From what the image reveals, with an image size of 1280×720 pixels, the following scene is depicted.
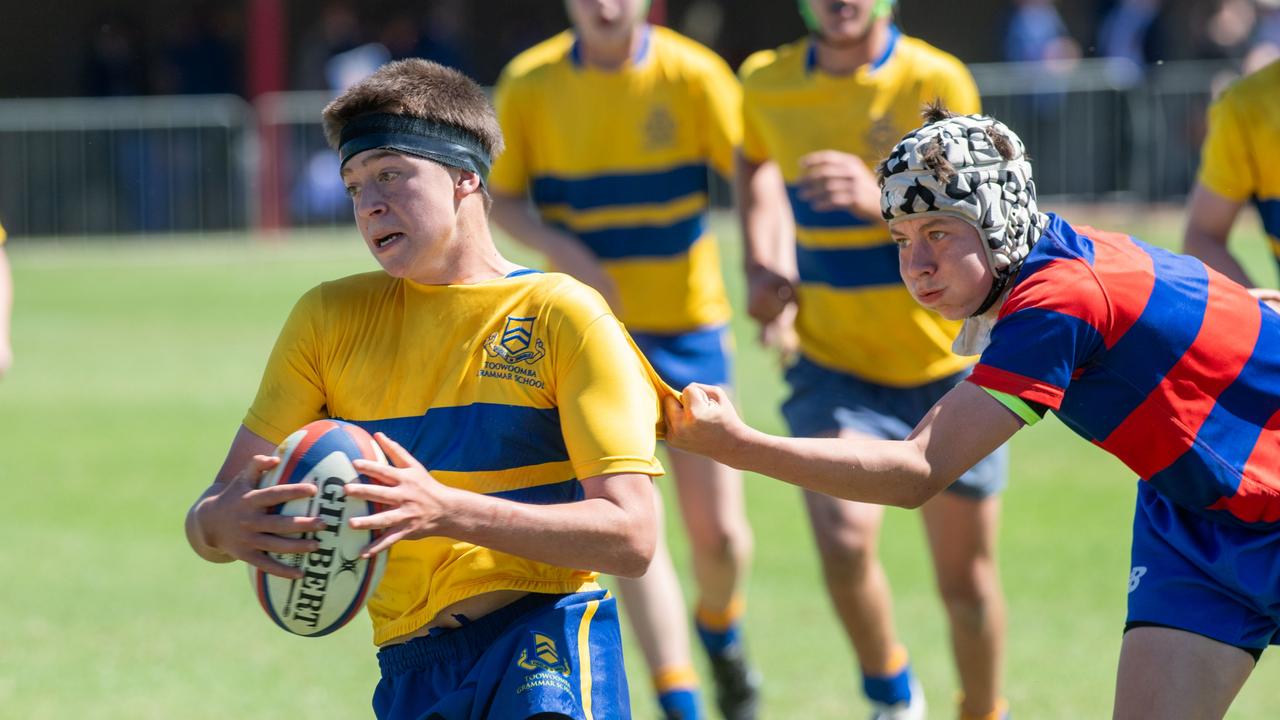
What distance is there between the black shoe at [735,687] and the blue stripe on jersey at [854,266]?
4.87 feet

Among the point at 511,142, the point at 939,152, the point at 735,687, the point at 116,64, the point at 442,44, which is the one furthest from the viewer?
the point at 116,64

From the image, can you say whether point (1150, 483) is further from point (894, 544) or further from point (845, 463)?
point (894, 544)

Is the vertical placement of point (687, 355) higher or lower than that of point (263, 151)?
lower

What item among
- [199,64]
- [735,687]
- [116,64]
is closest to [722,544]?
[735,687]

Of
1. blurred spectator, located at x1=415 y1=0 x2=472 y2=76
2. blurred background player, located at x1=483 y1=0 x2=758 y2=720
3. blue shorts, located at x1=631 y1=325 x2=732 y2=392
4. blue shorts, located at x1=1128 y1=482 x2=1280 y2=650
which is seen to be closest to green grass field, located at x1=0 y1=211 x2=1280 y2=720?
blurred background player, located at x1=483 y1=0 x2=758 y2=720

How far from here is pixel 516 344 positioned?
4109 mm

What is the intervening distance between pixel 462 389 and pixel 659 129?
10.6 ft

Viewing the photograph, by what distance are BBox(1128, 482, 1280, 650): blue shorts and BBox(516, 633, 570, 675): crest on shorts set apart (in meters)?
1.43

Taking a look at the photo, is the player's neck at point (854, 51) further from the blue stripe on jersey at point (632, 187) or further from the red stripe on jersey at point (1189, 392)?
the red stripe on jersey at point (1189, 392)

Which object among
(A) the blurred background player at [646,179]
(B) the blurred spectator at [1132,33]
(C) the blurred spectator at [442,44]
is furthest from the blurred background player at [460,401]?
(B) the blurred spectator at [1132,33]

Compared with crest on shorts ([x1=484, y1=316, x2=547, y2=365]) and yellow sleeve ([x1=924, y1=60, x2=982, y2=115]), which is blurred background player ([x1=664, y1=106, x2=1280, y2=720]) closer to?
crest on shorts ([x1=484, y1=316, x2=547, y2=365])

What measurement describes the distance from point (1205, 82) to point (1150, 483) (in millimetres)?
18155

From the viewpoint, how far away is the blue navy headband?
13.4ft

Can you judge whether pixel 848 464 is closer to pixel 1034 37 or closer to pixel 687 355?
pixel 687 355
